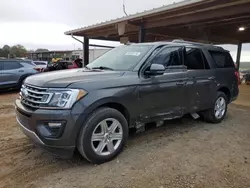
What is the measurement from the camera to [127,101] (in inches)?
136

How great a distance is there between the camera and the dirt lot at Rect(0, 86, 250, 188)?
280cm

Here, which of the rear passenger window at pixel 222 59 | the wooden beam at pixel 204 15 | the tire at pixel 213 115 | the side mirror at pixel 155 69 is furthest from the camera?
the wooden beam at pixel 204 15

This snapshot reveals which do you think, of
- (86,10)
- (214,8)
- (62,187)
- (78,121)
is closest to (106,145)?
(78,121)

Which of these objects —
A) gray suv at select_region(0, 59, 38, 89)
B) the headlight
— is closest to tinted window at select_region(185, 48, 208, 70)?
the headlight

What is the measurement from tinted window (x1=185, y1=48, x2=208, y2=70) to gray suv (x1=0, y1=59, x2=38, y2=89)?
7.81 metres

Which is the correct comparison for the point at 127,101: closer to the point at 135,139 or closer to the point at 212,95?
the point at 135,139

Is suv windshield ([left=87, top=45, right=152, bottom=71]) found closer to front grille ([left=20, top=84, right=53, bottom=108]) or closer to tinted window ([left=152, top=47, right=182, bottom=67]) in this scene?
tinted window ([left=152, top=47, right=182, bottom=67])

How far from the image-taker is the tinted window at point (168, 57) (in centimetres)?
405

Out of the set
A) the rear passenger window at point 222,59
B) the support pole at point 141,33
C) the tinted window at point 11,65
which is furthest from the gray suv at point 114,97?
the tinted window at point 11,65

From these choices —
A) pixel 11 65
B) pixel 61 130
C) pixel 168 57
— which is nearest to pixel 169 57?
pixel 168 57

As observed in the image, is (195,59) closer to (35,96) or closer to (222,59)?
(222,59)

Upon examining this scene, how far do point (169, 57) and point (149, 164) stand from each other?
2.04 m

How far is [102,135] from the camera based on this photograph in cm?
322

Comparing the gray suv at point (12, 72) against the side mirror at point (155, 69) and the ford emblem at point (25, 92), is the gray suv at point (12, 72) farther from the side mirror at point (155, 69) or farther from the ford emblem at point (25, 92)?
the side mirror at point (155, 69)
